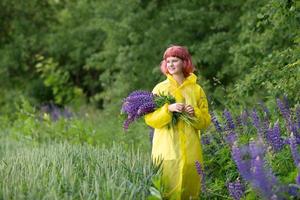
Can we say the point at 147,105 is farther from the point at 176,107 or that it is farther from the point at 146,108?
the point at 176,107

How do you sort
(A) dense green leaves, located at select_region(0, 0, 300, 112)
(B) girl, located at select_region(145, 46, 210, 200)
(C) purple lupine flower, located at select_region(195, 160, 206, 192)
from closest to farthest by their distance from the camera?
(C) purple lupine flower, located at select_region(195, 160, 206, 192) → (B) girl, located at select_region(145, 46, 210, 200) → (A) dense green leaves, located at select_region(0, 0, 300, 112)

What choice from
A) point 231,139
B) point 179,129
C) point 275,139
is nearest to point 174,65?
point 179,129

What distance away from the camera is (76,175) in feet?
15.3

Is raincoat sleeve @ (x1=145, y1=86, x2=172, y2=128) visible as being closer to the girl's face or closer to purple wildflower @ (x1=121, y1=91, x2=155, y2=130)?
purple wildflower @ (x1=121, y1=91, x2=155, y2=130)

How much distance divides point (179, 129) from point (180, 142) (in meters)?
0.12

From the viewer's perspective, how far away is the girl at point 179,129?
5.04 metres

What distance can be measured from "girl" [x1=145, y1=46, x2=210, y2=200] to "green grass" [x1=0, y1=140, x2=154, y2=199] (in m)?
0.22

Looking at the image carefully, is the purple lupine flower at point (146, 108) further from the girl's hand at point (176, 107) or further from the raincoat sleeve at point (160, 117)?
the girl's hand at point (176, 107)

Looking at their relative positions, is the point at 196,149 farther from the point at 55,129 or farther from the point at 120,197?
the point at 55,129

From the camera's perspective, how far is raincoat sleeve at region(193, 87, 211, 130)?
5.05 m

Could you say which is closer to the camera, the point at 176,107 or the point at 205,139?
the point at 176,107

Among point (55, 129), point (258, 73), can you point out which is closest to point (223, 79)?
point (55, 129)

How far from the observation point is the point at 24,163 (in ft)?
17.2

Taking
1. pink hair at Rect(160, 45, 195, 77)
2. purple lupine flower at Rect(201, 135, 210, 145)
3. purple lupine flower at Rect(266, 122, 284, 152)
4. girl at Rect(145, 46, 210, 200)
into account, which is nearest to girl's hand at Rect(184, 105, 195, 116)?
girl at Rect(145, 46, 210, 200)
